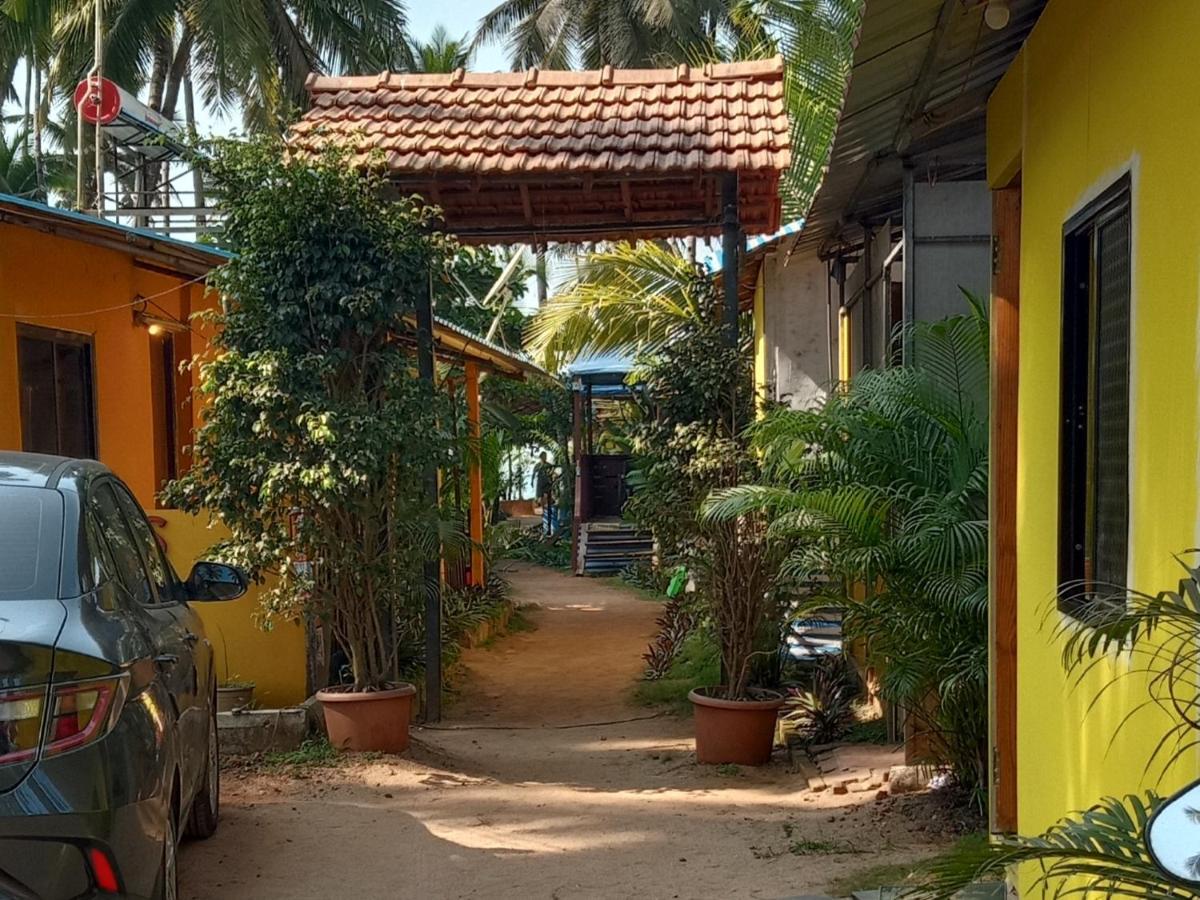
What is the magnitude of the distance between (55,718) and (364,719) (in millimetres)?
4570

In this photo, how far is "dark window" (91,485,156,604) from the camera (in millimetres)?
3984

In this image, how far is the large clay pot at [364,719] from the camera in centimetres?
736

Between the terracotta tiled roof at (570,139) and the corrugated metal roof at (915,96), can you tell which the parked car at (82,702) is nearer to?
the corrugated metal roof at (915,96)

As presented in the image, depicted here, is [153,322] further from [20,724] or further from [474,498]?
[20,724]

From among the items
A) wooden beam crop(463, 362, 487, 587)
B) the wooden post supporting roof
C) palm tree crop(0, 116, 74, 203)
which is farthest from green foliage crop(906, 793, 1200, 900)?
palm tree crop(0, 116, 74, 203)

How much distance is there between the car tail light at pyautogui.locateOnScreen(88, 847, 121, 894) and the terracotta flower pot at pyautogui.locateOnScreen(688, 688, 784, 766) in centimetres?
479

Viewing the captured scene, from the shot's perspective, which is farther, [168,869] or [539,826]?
[539,826]

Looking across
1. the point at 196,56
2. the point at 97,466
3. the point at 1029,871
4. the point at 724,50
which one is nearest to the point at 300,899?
the point at 97,466

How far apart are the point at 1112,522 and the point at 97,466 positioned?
11.7 ft

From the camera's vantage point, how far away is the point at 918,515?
5340 millimetres

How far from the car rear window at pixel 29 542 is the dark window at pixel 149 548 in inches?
36.1

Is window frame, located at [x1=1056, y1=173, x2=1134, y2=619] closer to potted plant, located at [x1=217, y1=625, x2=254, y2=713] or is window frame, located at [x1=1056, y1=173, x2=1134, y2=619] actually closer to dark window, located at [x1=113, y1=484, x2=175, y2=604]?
dark window, located at [x1=113, y1=484, x2=175, y2=604]

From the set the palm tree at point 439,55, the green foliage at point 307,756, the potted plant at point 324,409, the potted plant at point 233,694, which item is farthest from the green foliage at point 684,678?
the palm tree at point 439,55

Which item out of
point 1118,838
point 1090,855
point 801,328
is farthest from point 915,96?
point 801,328
